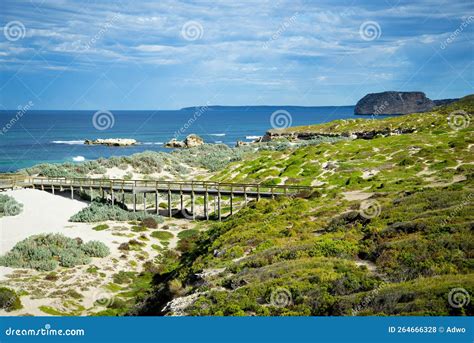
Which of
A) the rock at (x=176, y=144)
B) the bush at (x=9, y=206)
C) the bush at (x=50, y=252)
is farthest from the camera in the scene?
the rock at (x=176, y=144)

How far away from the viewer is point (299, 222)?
28.1 m

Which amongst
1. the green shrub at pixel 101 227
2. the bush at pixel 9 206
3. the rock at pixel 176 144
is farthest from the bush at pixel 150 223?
the rock at pixel 176 144

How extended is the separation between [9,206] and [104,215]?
8091 mm

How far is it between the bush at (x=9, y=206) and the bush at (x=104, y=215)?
4707mm

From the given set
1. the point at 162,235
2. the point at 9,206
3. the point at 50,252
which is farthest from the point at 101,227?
the point at 9,206

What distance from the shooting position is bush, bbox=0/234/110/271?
31.3 m

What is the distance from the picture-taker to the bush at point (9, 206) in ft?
141

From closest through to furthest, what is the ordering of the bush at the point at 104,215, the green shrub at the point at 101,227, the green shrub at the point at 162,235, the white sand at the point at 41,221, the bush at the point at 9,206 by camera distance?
the white sand at the point at 41,221, the green shrub at the point at 162,235, the green shrub at the point at 101,227, the bush at the point at 9,206, the bush at the point at 104,215

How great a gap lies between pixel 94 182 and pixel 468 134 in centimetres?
4544

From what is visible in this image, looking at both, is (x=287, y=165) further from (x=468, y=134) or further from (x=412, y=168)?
(x=468, y=134)

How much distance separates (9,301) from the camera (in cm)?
2406

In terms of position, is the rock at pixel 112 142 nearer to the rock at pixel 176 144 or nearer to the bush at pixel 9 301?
the rock at pixel 176 144

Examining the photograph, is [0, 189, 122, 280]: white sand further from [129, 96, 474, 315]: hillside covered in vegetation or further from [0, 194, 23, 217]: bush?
[129, 96, 474, 315]: hillside covered in vegetation

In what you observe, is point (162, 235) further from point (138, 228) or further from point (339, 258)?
point (339, 258)
